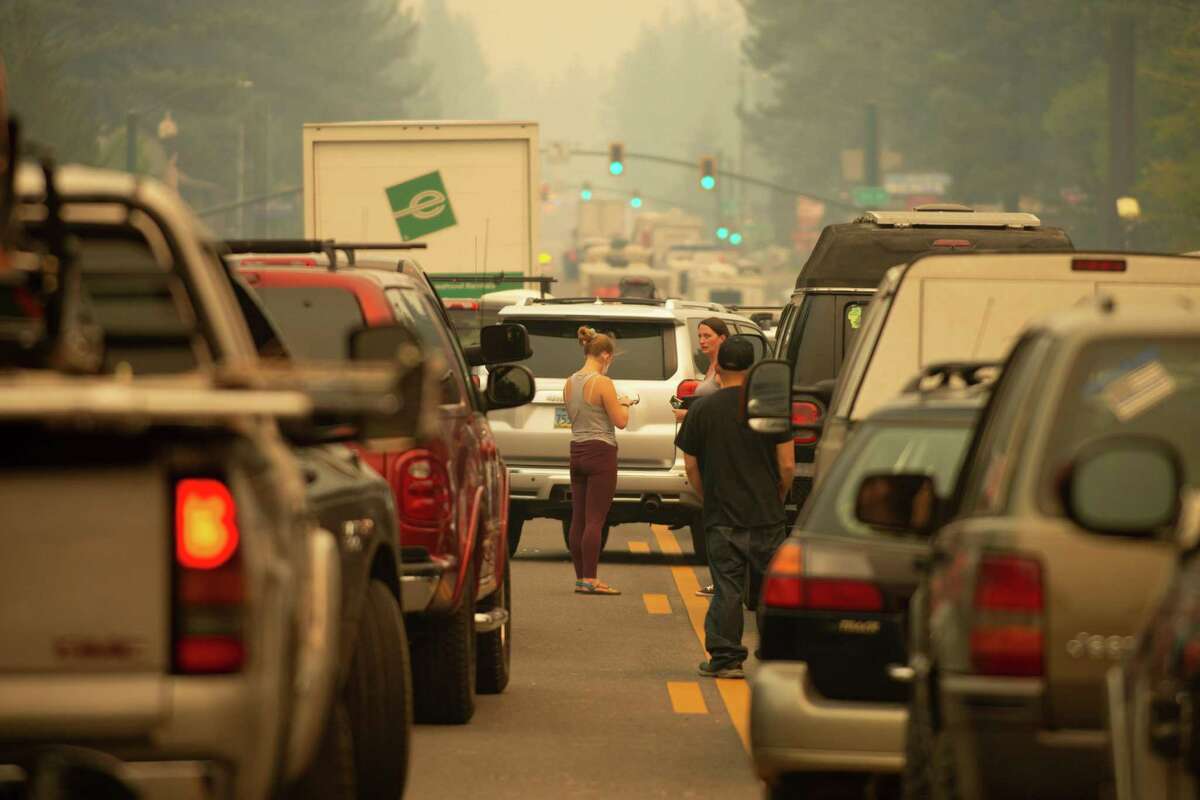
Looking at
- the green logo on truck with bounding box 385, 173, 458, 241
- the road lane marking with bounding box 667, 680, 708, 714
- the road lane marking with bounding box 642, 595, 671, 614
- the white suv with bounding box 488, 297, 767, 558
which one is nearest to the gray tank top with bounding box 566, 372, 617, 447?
the road lane marking with bounding box 642, 595, 671, 614

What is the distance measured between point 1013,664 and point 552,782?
416 centimetres

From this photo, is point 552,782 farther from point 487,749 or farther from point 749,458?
point 749,458

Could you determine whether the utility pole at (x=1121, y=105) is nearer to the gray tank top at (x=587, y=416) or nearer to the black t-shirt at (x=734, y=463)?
the gray tank top at (x=587, y=416)

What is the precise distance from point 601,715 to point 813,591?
408 centimetres

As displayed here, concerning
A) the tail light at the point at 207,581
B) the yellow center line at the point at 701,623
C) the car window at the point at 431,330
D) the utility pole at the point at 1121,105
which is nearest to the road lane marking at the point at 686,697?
the yellow center line at the point at 701,623

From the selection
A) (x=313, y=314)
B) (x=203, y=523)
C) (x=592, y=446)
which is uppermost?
(x=313, y=314)

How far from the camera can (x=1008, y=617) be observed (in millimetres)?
5523

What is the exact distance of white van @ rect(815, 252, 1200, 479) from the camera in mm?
11070

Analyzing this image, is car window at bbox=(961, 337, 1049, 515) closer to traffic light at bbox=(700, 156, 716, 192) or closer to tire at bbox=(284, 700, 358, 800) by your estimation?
tire at bbox=(284, 700, 358, 800)

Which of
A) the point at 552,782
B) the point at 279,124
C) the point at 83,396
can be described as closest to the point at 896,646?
the point at 552,782

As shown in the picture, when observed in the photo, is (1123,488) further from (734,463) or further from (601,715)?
(734,463)

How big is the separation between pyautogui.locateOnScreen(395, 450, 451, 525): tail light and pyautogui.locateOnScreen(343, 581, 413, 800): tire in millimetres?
2502

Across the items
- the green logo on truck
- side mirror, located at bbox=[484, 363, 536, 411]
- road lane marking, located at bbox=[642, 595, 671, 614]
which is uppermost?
the green logo on truck

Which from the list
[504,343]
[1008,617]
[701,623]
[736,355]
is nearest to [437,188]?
[701,623]
